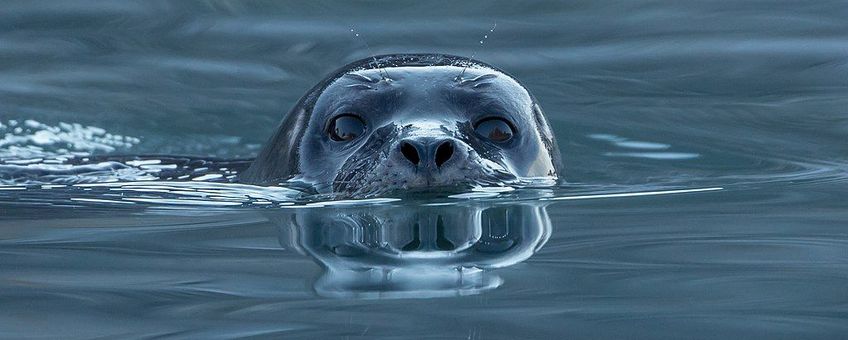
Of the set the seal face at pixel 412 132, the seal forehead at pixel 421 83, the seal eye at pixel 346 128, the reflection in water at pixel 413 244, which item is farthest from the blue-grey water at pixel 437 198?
the seal forehead at pixel 421 83

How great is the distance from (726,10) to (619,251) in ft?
20.7

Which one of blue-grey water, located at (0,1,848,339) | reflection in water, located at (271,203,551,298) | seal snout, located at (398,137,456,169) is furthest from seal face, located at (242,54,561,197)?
reflection in water, located at (271,203,551,298)

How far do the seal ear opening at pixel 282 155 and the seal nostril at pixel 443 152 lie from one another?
0.72m

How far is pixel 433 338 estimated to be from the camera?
235cm

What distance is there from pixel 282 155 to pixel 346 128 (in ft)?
1.10

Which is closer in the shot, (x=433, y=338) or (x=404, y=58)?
(x=433, y=338)

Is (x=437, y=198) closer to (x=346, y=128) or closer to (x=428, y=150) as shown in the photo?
(x=428, y=150)

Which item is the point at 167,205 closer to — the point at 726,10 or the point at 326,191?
the point at 326,191

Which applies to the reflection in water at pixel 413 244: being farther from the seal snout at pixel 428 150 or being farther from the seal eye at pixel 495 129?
the seal eye at pixel 495 129

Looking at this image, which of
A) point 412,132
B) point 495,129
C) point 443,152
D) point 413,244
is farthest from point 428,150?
point 413,244

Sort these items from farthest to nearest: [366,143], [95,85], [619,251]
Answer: [95,85], [366,143], [619,251]

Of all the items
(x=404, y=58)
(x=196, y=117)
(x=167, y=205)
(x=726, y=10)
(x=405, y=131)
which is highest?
(x=726, y=10)

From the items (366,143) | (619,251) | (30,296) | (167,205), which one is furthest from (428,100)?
(30,296)

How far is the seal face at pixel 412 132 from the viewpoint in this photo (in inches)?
156
